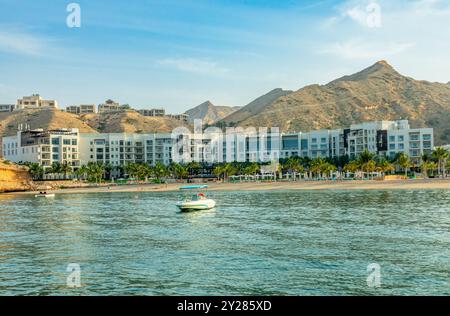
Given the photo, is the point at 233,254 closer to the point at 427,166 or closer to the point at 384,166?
the point at 384,166

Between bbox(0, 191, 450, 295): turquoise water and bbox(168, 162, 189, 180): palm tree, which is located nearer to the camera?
bbox(0, 191, 450, 295): turquoise water

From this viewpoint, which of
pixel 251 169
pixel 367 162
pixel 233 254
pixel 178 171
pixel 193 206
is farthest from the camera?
pixel 178 171

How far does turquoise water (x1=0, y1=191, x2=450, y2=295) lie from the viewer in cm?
2750

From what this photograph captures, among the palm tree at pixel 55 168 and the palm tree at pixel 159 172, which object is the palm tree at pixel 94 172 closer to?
the palm tree at pixel 55 168

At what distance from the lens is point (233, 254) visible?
37594 mm

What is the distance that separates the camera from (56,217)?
238 ft

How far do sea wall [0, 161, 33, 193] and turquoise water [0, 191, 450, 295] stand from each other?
10789 centimetres

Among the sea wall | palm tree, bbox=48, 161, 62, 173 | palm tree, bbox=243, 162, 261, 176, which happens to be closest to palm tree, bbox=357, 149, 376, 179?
palm tree, bbox=243, 162, 261, 176

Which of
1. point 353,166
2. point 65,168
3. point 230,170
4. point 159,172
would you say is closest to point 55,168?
point 65,168

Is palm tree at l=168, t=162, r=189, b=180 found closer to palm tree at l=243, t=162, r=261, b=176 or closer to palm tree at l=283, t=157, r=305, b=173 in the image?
palm tree at l=243, t=162, r=261, b=176

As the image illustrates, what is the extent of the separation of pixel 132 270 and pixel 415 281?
1697 centimetres

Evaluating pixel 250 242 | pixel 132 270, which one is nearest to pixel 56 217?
pixel 250 242

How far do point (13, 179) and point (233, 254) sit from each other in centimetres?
14880
